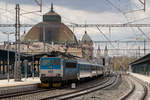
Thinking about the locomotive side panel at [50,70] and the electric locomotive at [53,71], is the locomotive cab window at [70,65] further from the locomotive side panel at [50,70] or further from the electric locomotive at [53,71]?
the locomotive side panel at [50,70]

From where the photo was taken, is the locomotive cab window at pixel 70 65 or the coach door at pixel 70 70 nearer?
the coach door at pixel 70 70

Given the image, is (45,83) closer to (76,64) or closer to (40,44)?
(76,64)

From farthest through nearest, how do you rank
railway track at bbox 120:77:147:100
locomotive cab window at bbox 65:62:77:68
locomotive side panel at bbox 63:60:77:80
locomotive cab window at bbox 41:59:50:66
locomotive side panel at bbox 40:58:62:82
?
locomotive cab window at bbox 65:62:77:68 → locomotive side panel at bbox 63:60:77:80 → locomotive cab window at bbox 41:59:50:66 → locomotive side panel at bbox 40:58:62:82 → railway track at bbox 120:77:147:100

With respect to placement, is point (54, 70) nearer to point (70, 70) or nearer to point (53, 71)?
point (53, 71)

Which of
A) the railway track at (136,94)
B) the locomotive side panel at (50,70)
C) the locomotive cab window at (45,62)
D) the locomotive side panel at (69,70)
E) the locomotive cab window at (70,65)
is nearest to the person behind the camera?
the railway track at (136,94)

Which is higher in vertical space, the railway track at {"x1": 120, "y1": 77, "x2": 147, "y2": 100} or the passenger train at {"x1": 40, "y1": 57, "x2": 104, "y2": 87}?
the passenger train at {"x1": 40, "y1": 57, "x2": 104, "y2": 87}

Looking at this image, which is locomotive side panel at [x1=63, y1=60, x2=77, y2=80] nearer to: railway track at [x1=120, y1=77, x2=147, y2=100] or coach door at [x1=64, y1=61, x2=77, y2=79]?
coach door at [x1=64, y1=61, x2=77, y2=79]

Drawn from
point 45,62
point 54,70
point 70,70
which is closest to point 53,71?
point 54,70

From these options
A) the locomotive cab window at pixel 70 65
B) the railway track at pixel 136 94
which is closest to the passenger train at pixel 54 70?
the locomotive cab window at pixel 70 65

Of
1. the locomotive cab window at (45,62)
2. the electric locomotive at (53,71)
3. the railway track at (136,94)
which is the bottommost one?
the railway track at (136,94)

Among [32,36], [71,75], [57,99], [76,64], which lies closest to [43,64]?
[71,75]

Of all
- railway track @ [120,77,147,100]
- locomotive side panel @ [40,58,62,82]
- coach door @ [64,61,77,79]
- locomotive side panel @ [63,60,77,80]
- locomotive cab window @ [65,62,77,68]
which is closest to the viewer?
railway track @ [120,77,147,100]

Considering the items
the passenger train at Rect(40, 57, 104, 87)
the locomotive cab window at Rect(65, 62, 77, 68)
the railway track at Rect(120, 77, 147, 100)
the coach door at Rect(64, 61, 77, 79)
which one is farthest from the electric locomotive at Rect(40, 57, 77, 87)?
the railway track at Rect(120, 77, 147, 100)

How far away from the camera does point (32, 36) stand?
6708 inches
